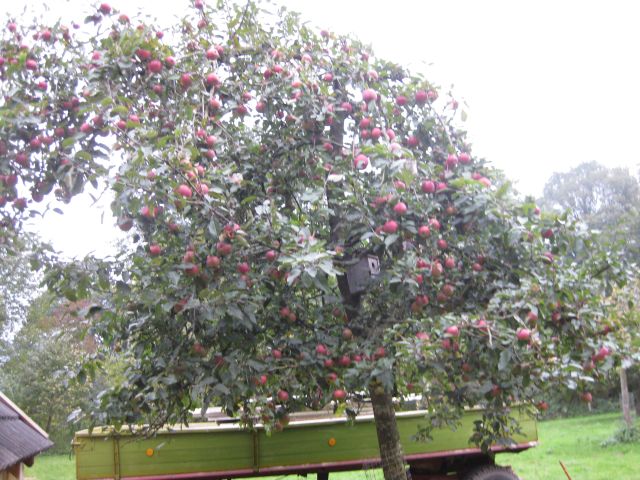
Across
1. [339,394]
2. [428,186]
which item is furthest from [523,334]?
[339,394]

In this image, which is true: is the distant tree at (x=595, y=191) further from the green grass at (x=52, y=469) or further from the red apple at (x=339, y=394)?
the red apple at (x=339, y=394)

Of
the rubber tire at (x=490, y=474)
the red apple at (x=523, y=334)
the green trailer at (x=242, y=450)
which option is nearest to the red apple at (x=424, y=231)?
the red apple at (x=523, y=334)

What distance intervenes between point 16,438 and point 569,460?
952 cm

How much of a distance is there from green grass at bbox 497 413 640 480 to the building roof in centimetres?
713

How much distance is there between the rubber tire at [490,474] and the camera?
8281 millimetres

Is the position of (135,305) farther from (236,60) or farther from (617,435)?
(617,435)

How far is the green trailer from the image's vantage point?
277 inches

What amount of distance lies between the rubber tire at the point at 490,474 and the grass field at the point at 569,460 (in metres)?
1.23

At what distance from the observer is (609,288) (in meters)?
4.26

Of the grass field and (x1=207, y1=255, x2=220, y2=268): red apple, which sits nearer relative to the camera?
(x1=207, y1=255, x2=220, y2=268): red apple

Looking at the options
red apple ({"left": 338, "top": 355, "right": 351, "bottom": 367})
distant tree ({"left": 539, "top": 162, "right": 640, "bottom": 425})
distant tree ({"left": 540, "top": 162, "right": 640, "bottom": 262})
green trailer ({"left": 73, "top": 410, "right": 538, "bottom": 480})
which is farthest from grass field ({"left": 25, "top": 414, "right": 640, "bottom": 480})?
distant tree ({"left": 540, "top": 162, "right": 640, "bottom": 262})

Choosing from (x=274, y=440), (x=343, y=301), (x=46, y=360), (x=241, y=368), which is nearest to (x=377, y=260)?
(x=343, y=301)

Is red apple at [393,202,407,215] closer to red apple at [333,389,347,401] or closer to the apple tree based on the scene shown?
the apple tree

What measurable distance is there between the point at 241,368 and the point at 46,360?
17003mm
